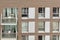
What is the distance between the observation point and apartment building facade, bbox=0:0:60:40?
4.86 m

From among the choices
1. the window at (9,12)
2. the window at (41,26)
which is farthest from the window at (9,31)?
the window at (41,26)

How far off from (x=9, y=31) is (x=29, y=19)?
2.02 ft

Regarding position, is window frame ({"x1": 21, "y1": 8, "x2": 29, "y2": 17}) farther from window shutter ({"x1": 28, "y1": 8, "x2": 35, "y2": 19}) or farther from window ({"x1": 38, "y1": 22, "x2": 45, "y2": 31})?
window ({"x1": 38, "y1": 22, "x2": 45, "y2": 31})

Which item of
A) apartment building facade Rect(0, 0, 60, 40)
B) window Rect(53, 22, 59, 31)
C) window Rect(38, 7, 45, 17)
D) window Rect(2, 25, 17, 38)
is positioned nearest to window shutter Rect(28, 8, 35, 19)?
apartment building facade Rect(0, 0, 60, 40)

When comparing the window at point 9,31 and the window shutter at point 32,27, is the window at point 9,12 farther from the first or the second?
the window shutter at point 32,27

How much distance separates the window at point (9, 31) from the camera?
16.0 ft

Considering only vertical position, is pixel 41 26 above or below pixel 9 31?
above

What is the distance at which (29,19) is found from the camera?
193 inches

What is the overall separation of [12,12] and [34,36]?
0.86m

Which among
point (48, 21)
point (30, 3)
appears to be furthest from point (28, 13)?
point (48, 21)

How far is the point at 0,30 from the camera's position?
191 inches

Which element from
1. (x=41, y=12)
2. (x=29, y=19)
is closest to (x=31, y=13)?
(x=29, y=19)

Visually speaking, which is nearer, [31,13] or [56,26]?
[31,13]

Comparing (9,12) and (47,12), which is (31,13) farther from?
(9,12)
